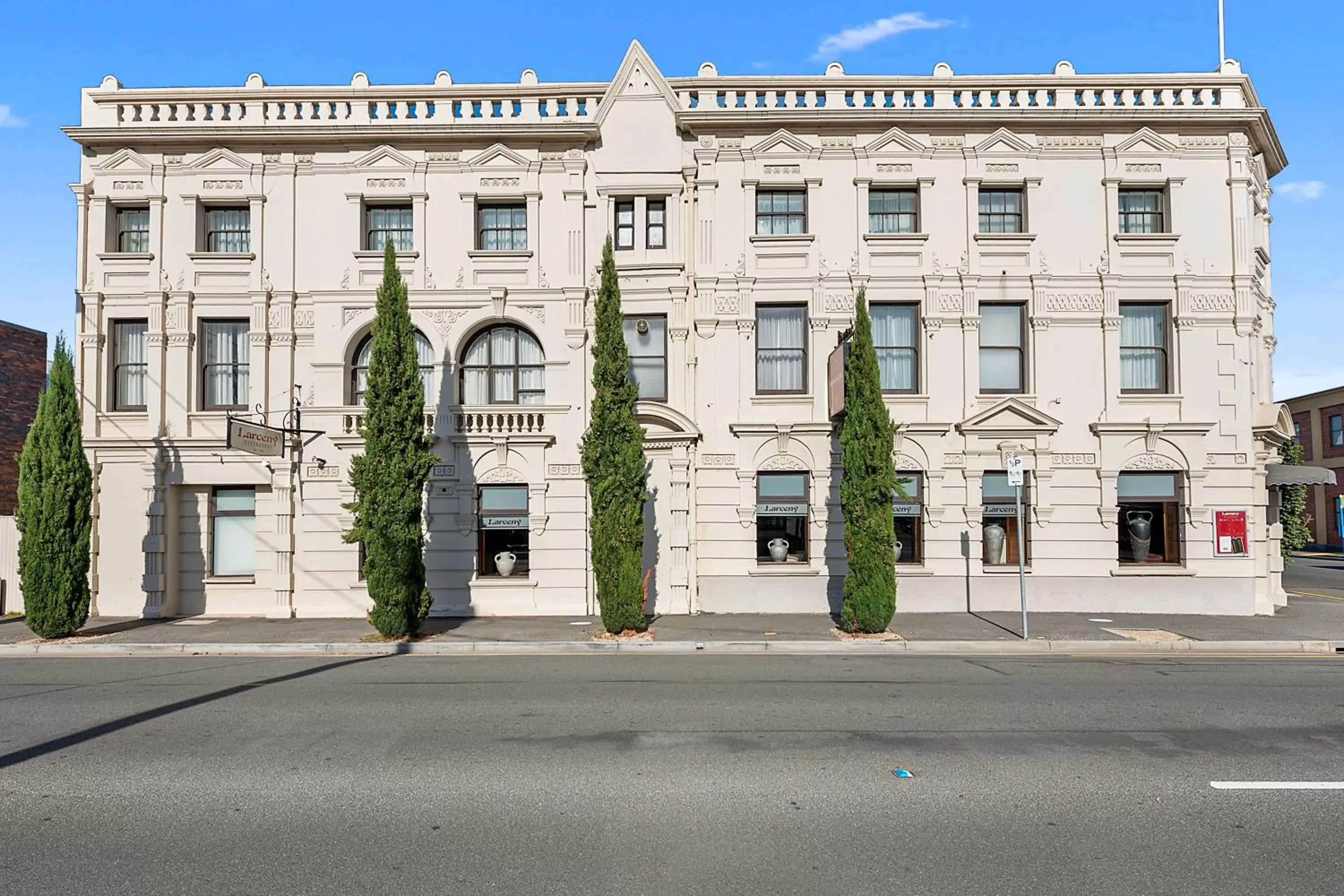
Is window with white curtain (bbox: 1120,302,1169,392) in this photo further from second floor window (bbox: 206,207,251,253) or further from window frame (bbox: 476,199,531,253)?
second floor window (bbox: 206,207,251,253)

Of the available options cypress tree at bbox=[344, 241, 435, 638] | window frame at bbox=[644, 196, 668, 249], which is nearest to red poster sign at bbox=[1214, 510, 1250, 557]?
window frame at bbox=[644, 196, 668, 249]

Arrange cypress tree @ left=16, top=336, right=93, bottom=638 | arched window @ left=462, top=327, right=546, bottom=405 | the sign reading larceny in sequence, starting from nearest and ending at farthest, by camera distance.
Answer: cypress tree @ left=16, top=336, right=93, bottom=638
the sign reading larceny
arched window @ left=462, top=327, right=546, bottom=405

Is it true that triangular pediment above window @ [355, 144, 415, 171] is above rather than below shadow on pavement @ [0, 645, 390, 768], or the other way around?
above

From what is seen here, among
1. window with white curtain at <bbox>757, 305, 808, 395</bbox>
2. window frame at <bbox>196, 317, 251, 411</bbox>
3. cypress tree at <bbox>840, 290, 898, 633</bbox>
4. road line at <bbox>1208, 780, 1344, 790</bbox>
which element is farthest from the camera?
window frame at <bbox>196, 317, 251, 411</bbox>

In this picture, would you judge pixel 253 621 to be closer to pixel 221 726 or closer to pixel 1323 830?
pixel 221 726

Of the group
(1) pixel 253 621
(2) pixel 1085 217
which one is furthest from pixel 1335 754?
(1) pixel 253 621

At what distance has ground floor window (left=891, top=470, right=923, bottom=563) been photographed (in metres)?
16.8

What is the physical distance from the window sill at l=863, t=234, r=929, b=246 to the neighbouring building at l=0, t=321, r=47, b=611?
22.3 meters

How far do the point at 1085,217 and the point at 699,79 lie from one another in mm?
8798

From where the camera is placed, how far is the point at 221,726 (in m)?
8.12

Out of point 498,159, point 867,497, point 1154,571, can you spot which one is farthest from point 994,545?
point 498,159

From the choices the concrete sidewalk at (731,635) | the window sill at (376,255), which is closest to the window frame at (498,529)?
the concrete sidewalk at (731,635)

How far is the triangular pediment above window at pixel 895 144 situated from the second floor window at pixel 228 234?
543 inches

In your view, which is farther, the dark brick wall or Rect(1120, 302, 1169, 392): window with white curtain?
the dark brick wall
